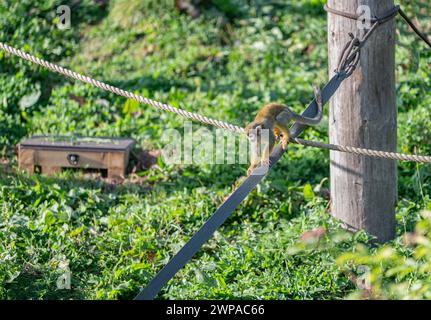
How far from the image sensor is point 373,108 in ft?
15.7

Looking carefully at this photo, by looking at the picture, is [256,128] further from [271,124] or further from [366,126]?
[366,126]

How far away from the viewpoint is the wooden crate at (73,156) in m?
6.14

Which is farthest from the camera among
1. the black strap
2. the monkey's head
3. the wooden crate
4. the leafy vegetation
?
the wooden crate

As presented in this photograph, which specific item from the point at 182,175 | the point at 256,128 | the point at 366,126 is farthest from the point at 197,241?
the point at 182,175

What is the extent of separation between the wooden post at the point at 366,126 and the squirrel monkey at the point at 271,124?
0.49 m

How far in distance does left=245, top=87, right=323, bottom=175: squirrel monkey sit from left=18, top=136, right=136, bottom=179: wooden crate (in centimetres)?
193

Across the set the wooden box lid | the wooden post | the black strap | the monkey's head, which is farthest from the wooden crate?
the black strap

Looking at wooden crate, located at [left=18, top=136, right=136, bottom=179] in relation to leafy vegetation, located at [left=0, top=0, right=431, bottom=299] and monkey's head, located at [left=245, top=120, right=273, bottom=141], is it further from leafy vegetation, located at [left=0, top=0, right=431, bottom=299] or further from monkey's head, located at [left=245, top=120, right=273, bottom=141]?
monkey's head, located at [left=245, top=120, right=273, bottom=141]

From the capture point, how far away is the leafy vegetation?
15.3 ft

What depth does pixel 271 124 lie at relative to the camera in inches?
173

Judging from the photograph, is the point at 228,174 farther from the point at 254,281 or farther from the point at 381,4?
the point at 381,4

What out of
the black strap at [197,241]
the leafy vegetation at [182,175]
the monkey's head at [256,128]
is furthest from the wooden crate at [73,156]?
the black strap at [197,241]

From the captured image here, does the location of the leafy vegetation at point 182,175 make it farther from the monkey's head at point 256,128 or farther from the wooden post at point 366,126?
the monkey's head at point 256,128

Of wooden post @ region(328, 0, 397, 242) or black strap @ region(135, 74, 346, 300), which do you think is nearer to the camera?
black strap @ region(135, 74, 346, 300)
